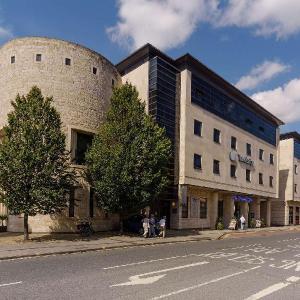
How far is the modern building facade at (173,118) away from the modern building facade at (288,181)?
942 centimetres

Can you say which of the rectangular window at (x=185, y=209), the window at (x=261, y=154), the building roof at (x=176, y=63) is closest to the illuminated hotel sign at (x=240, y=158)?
the window at (x=261, y=154)

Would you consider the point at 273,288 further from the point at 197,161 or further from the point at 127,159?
the point at 197,161

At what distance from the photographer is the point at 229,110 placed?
40.2 metres

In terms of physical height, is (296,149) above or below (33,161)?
above

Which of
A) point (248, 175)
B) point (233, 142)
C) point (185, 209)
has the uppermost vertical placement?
point (233, 142)

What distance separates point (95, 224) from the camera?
27.7 meters

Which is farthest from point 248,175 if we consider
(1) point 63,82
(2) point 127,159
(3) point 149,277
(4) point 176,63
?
(3) point 149,277

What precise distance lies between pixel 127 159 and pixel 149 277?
13066 millimetres

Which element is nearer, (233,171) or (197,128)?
(197,128)

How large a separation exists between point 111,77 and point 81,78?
3.48m

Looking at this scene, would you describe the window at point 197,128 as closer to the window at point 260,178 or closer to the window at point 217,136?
the window at point 217,136

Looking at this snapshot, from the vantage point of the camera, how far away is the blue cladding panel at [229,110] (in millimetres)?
35469

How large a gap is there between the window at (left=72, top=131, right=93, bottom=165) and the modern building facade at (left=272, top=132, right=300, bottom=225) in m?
36.4

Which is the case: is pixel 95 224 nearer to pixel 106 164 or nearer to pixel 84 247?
pixel 106 164
